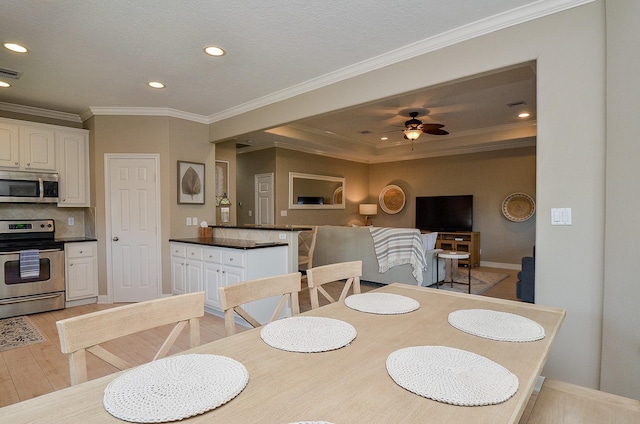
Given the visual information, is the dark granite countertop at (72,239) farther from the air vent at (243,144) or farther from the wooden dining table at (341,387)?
the wooden dining table at (341,387)

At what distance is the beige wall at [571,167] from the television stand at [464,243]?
16.5 ft

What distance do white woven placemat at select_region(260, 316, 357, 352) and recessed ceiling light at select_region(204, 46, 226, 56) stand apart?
246 centimetres

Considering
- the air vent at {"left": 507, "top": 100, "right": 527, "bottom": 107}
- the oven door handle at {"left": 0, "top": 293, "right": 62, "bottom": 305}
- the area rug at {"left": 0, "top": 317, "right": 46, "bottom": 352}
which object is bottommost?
the area rug at {"left": 0, "top": 317, "right": 46, "bottom": 352}

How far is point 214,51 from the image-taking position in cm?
288

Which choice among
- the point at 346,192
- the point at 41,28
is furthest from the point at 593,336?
the point at 346,192

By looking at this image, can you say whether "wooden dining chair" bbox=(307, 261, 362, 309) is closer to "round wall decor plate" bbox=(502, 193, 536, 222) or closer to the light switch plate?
the light switch plate

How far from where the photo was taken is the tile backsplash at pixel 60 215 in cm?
433

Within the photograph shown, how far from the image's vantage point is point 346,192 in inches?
340

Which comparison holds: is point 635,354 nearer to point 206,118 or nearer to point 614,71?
point 614,71

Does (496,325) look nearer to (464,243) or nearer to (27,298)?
(27,298)

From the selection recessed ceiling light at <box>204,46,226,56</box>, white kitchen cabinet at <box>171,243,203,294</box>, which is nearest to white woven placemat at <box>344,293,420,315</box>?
recessed ceiling light at <box>204,46,226,56</box>

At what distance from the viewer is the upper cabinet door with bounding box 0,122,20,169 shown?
4.03 metres

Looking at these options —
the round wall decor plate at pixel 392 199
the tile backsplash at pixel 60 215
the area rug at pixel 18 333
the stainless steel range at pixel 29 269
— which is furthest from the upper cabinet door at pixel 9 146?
the round wall decor plate at pixel 392 199

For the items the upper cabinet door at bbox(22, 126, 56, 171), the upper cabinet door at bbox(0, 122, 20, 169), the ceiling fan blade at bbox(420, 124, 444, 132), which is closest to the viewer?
the upper cabinet door at bbox(0, 122, 20, 169)
